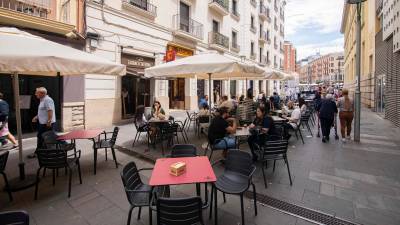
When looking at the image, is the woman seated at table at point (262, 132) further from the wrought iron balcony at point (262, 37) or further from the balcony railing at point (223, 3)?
the wrought iron balcony at point (262, 37)

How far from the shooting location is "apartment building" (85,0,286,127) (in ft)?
34.4

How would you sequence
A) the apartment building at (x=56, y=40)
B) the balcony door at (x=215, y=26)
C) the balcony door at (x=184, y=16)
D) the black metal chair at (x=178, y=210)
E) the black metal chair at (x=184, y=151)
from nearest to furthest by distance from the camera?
1. the black metal chair at (x=178, y=210)
2. the black metal chair at (x=184, y=151)
3. the apartment building at (x=56, y=40)
4. the balcony door at (x=184, y=16)
5. the balcony door at (x=215, y=26)

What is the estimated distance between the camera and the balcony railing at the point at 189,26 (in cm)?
1486

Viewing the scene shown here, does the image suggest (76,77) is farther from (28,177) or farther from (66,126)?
(28,177)

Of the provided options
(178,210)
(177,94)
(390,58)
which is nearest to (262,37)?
(177,94)

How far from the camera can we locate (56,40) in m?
8.91

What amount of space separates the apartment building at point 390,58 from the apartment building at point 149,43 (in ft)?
34.0

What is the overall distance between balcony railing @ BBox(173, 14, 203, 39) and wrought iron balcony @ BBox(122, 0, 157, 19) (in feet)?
6.55

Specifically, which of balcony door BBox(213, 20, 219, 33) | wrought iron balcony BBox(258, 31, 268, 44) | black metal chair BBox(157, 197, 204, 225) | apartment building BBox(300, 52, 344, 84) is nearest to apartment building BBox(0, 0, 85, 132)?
black metal chair BBox(157, 197, 204, 225)

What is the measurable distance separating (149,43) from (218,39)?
770cm

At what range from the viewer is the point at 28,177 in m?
4.73

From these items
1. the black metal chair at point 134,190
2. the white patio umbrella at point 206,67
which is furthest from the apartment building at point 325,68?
the black metal chair at point 134,190

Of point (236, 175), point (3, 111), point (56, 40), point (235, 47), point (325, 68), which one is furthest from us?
point (325, 68)

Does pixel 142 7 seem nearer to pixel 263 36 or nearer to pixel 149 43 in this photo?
pixel 149 43
